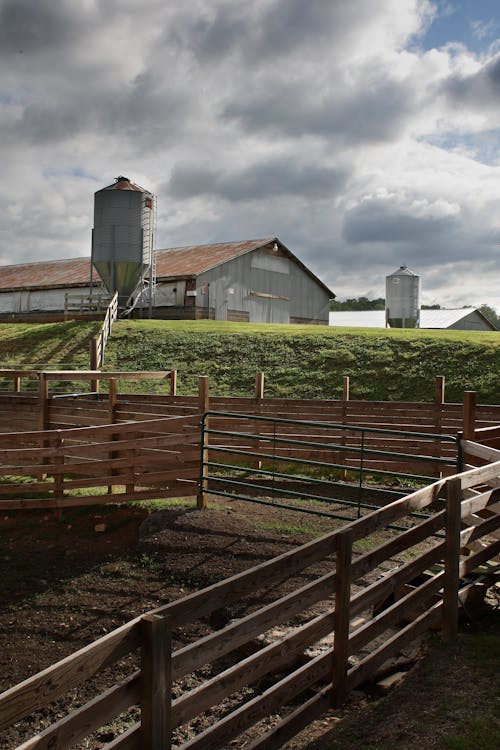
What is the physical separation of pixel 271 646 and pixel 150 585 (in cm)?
387

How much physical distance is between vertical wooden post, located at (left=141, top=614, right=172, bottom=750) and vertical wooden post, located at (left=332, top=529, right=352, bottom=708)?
1610mm

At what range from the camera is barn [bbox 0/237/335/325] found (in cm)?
3419

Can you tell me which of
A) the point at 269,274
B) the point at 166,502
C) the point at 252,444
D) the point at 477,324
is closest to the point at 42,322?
the point at 269,274

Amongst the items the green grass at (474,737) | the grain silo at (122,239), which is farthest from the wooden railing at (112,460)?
the grain silo at (122,239)

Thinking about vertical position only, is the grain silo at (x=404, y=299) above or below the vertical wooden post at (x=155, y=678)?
above

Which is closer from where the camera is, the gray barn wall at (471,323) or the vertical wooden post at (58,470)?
the vertical wooden post at (58,470)

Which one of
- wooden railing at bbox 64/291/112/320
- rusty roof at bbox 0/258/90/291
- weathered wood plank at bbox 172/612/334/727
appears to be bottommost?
weathered wood plank at bbox 172/612/334/727

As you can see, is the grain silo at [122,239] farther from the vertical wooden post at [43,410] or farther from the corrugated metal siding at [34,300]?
the vertical wooden post at [43,410]

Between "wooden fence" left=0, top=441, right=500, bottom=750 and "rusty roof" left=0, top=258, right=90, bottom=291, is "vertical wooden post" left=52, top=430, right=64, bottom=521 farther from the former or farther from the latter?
"rusty roof" left=0, top=258, right=90, bottom=291

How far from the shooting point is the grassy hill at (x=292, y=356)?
1908 centimetres

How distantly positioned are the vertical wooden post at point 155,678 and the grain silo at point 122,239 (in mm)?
31528

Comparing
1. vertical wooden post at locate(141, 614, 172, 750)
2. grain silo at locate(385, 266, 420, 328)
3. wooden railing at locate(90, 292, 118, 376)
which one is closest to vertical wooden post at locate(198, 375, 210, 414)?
vertical wooden post at locate(141, 614, 172, 750)

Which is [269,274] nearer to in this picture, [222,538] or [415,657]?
[222,538]

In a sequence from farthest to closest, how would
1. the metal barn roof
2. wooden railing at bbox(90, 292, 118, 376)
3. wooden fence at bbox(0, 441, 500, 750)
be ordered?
the metal barn roof, wooden railing at bbox(90, 292, 118, 376), wooden fence at bbox(0, 441, 500, 750)
